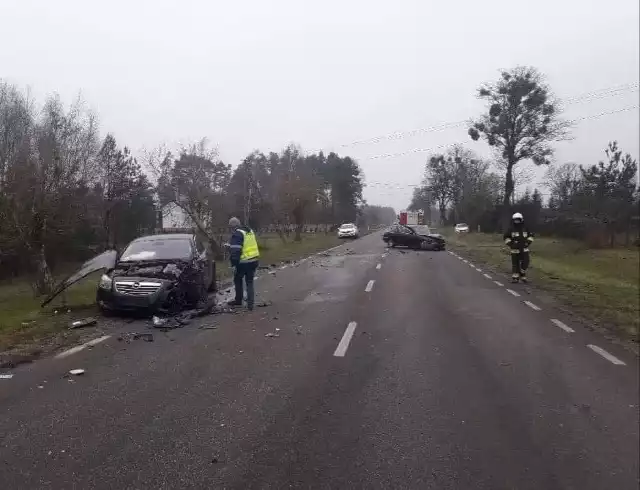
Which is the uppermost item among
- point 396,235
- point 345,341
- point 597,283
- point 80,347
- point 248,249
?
point 248,249

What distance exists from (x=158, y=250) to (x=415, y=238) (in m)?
24.3

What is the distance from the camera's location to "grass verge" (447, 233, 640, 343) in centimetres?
1022

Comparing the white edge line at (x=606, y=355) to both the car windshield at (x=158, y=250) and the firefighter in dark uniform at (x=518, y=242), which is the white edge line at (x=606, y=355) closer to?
the car windshield at (x=158, y=250)

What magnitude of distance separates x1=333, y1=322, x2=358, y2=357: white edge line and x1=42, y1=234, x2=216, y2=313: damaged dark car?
3.48 m

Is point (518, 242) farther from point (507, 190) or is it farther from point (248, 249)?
point (507, 190)

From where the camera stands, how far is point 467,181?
8175 centimetres

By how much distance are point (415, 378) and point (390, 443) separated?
188 centimetres

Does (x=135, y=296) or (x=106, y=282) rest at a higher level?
(x=106, y=282)

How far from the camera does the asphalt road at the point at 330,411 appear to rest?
3.79 meters

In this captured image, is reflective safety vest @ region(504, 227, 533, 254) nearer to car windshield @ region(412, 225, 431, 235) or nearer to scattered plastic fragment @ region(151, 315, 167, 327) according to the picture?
scattered plastic fragment @ region(151, 315, 167, 327)

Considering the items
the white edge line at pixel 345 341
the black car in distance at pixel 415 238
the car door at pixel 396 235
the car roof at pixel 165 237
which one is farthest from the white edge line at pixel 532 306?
the car door at pixel 396 235

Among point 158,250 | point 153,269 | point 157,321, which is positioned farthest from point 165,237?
point 157,321

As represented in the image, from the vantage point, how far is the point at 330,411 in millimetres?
4992

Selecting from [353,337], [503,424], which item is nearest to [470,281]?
[353,337]
